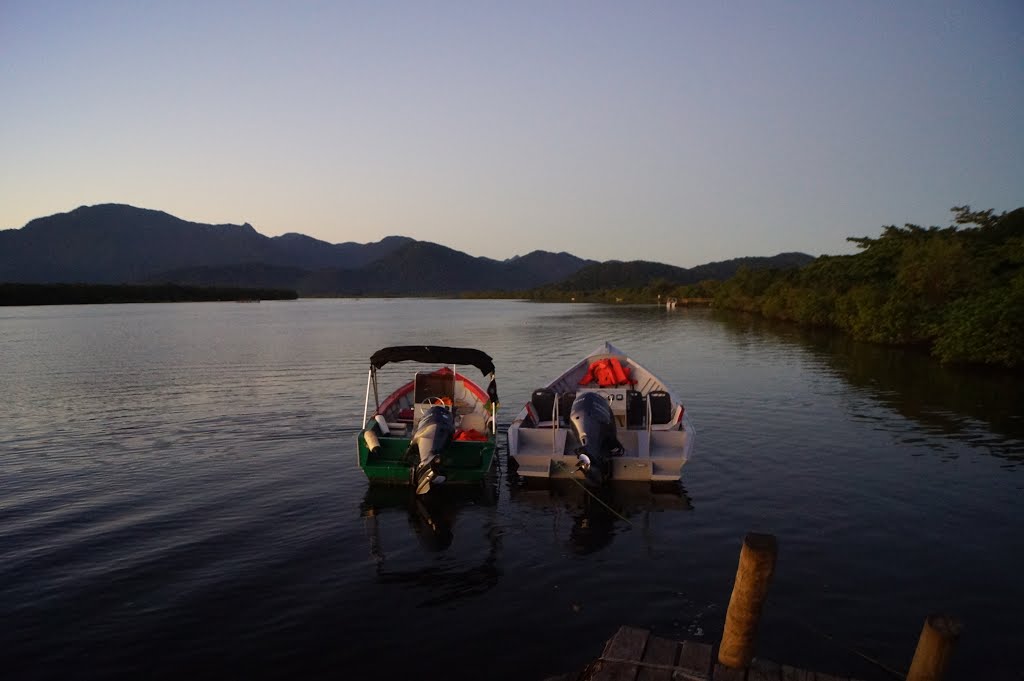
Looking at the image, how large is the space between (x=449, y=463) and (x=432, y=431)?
1.19 meters

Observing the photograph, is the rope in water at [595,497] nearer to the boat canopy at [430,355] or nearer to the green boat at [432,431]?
the green boat at [432,431]

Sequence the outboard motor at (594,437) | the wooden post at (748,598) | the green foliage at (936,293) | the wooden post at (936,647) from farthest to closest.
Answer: the green foliage at (936,293) → the outboard motor at (594,437) → the wooden post at (748,598) → the wooden post at (936,647)

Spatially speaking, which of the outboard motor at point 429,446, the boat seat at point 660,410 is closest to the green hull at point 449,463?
the outboard motor at point 429,446

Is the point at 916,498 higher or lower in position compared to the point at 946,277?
lower

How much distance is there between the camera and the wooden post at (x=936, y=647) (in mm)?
5125

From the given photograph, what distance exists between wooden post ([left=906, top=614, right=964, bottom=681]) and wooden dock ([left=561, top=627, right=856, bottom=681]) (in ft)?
2.92

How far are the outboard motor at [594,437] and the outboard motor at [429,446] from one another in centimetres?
306

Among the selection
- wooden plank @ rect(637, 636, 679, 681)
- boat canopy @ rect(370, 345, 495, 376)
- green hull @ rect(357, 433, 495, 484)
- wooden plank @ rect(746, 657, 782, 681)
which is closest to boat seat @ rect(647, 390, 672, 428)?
boat canopy @ rect(370, 345, 495, 376)

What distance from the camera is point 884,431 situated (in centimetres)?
2050

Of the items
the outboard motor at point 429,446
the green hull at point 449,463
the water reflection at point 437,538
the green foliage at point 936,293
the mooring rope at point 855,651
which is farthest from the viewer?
the green foliage at point 936,293

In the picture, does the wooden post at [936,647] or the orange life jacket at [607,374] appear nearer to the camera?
the wooden post at [936,647]

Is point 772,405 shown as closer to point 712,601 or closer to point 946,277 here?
point 712,601

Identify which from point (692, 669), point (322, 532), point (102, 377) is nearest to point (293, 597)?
point (322, 532)

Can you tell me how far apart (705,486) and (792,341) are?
42.9 meters
